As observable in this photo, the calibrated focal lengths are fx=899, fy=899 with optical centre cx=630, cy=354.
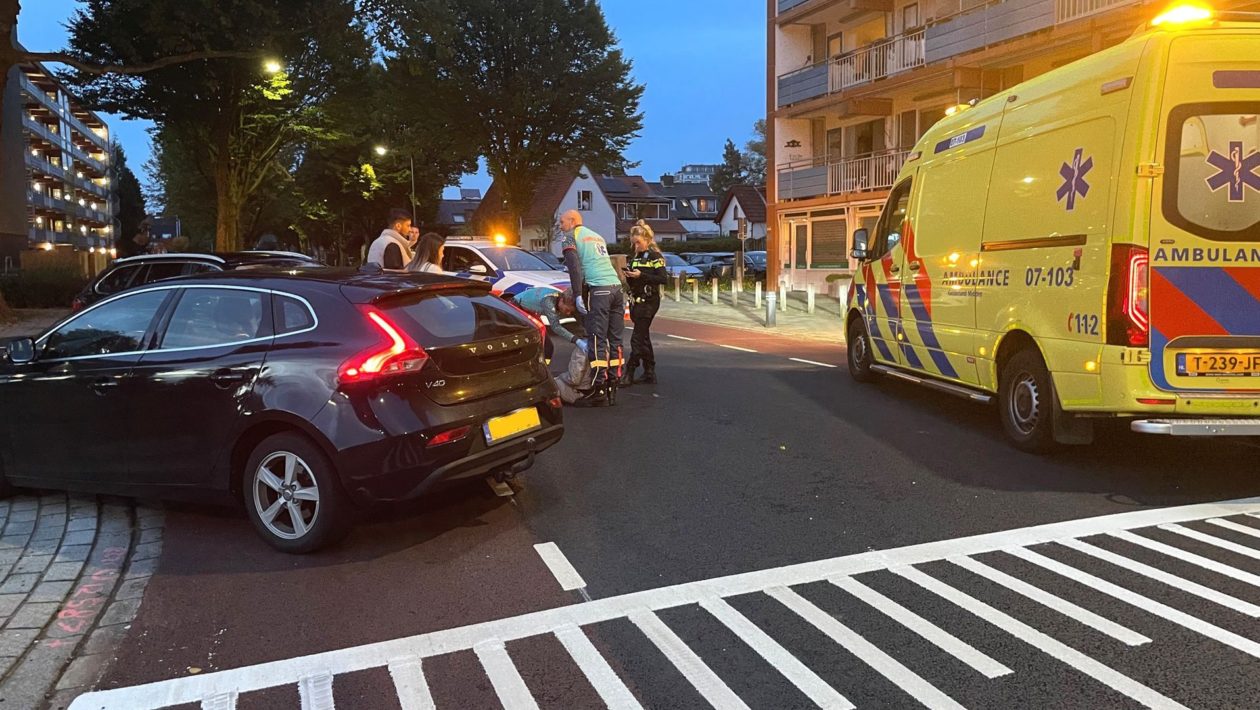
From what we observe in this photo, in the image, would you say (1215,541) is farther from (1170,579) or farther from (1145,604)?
(1145,604)

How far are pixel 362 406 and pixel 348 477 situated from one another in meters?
0.36

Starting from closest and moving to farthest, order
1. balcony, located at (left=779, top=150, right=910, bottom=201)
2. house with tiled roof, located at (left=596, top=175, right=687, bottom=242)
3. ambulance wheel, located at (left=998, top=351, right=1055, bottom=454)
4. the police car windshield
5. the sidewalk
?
ambulance wheel, located at (left=998, top=351, right=1055, bottom=454) < the police car windshield < the sidewalk < balcony, located at (left=779, top=150, right=910, bottom=201) < house with tiled roof, located at (left=596, top=175, right=687, bottom=242)

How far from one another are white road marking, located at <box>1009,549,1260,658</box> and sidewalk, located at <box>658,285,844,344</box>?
1193cm

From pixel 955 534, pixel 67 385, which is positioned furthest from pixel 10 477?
pixel 955 534

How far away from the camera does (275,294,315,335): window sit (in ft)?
15.6

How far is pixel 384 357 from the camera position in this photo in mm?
4551

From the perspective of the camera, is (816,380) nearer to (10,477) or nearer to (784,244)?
(10,477)

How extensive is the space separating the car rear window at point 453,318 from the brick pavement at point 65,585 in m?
1.81

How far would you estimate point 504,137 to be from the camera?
3659 cm

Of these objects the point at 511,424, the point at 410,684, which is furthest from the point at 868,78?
the point at 410,684

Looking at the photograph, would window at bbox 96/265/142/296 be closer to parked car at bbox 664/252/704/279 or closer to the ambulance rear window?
the ambulance rear window

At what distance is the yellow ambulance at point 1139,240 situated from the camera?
219 inches

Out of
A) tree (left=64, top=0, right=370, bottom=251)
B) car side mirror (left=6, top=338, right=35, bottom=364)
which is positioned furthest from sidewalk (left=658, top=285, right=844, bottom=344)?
car side mirror (left=6, top=338, right=35, bottom=364)

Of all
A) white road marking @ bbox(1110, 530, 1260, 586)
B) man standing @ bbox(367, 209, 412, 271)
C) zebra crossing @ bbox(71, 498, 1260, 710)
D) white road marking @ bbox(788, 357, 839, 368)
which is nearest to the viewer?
zebra crossing @ bbox(71, 498, 1260, 710)
